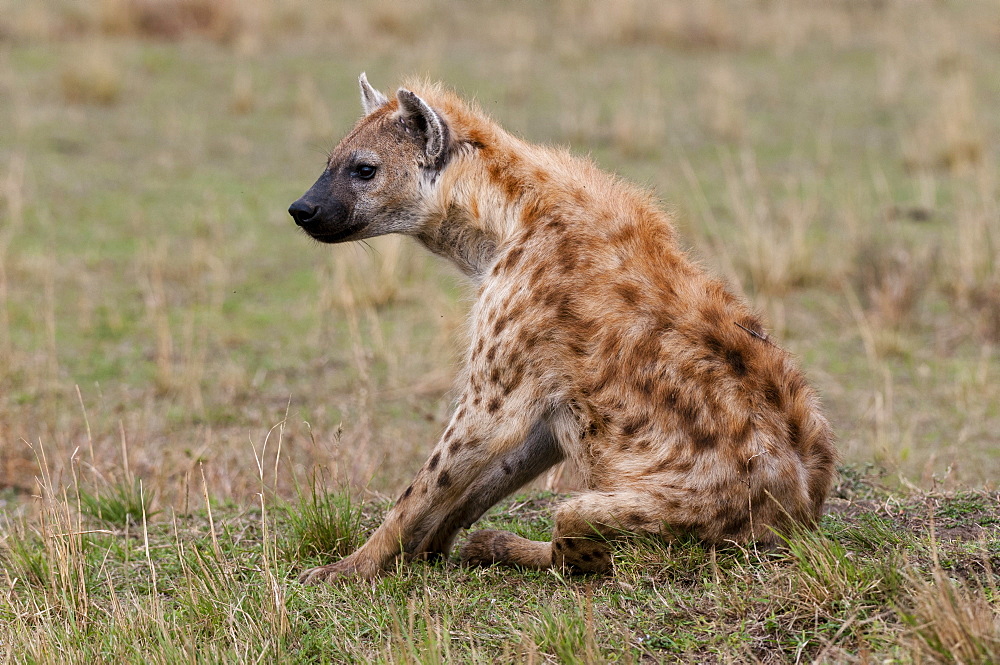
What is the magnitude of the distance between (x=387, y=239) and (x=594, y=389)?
3.97m

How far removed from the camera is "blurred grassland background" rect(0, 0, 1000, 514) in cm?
540

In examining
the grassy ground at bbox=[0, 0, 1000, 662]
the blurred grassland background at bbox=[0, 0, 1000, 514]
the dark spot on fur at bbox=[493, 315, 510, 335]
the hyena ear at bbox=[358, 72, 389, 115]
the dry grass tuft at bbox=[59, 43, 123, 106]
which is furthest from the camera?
the dry grass tuft at bbox=[59, 43, 123, 106]

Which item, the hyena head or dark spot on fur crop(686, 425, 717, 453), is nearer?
dark spot on fur crop(686, 425, 717, 453)

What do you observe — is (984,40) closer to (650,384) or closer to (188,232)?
(188,232)

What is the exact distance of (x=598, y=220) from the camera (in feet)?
11.4

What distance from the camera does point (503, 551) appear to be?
11.4 ft

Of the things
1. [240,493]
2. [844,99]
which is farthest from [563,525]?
[844,99]

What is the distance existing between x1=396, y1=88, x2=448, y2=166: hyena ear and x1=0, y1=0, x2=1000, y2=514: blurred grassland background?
400mm

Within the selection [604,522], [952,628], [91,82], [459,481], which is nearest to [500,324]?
[459,481]

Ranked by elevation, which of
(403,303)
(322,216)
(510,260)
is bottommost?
(403,303)

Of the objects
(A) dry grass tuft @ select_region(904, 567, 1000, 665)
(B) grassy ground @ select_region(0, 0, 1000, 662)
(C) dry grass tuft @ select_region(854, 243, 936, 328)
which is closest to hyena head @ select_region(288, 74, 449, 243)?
(B) grassy ground @ select_region(0, 0, 1000, 662)

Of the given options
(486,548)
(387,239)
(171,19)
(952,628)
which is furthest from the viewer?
(171,19)

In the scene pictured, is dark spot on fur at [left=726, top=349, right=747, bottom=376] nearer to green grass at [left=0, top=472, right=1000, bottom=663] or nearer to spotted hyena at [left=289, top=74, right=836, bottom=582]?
spotted hyena at [left=289, top=74, right=836, bottom=582]

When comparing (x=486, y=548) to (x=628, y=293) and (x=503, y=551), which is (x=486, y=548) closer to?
(x=503, y=551)
